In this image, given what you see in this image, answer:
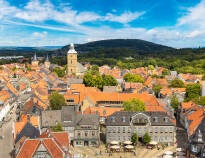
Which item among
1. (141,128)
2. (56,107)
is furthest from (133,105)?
(56,107)

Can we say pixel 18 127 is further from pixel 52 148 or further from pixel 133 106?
pixel 133 106

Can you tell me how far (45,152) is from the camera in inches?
1454

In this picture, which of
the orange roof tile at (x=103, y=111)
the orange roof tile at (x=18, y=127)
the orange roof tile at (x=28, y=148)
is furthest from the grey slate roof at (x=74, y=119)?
the orange roof tile at (x=28, y=148)

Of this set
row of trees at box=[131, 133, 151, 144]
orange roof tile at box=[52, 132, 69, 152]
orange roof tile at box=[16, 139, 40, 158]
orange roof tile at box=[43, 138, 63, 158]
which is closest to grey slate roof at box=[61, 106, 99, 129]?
row of trees at box=[131, 133, 151, 144]

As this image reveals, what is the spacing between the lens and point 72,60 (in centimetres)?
14725

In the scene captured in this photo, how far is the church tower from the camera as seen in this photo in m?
146

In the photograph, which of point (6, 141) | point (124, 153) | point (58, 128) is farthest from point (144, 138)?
point (6, 141)

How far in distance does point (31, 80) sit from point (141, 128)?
77768 mm

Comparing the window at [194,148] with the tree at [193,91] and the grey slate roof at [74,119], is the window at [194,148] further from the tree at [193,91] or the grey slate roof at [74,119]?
the tree at [193,91]

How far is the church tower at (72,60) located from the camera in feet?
481

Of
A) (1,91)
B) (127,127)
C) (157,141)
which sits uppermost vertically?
(1,91)

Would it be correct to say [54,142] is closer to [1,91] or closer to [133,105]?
[133,105]

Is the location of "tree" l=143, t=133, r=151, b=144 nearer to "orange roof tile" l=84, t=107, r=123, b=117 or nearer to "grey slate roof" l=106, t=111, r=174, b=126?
"grey slate roof" l=106, t=111, r=174, b=126

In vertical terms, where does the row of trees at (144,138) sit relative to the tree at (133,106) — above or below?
below
